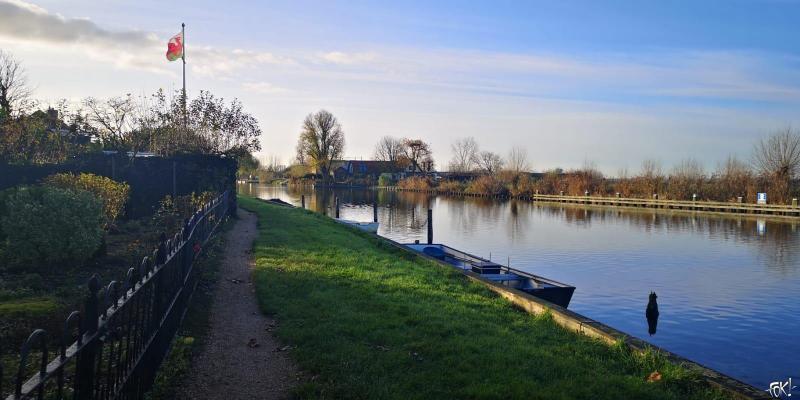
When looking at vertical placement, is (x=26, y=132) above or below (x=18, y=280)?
above

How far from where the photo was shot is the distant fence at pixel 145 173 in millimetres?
18188

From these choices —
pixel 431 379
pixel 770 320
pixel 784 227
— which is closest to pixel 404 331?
pixel 431 379

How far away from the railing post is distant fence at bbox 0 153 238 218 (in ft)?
54.0

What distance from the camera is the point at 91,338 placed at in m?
3.67

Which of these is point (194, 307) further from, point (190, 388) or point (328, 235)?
point (328, 235)

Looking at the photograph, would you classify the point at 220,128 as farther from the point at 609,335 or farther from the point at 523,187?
A: the point at 523,187

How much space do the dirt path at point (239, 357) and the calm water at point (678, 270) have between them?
932 centimetres

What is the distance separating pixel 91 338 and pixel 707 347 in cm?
1339

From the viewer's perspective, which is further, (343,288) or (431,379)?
(343,288)

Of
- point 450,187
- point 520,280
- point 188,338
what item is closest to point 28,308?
point 188,338

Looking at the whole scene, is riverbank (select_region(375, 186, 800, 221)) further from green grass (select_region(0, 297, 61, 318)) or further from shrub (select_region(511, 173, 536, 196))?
green grass (select_region(0, 297, 61, 318))

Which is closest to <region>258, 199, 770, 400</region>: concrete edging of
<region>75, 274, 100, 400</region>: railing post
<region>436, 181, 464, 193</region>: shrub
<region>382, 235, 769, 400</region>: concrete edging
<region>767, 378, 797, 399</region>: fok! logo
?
<region>382, 235, 769, 400</region>: concrete edging

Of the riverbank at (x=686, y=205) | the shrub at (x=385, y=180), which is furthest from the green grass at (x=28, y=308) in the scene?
the shrub at (x=385, y=180)

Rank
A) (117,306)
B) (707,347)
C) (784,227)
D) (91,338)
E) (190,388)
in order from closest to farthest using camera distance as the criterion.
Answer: (91,338)
(117,306)
(190,388)
(707,347)
(784,227)
